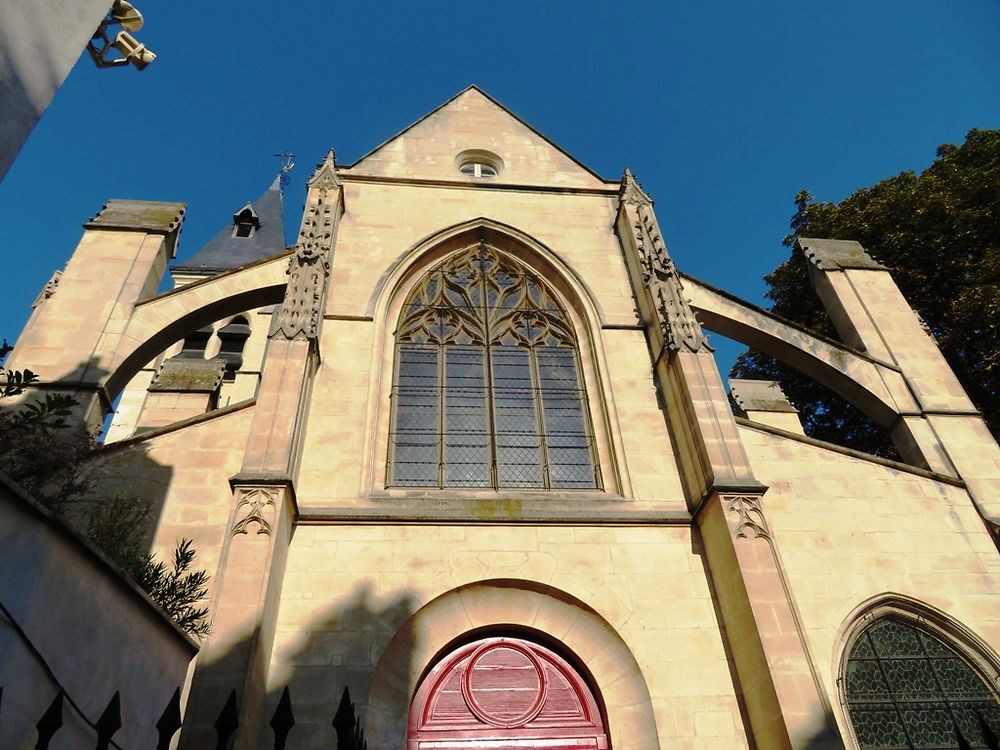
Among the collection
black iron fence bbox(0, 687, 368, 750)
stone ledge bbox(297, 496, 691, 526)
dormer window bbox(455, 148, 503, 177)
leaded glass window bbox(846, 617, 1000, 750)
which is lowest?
black iron fence bbox(0, 687, 368, 750)

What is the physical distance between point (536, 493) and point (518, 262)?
4297 millimetres

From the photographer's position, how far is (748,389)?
11.4m

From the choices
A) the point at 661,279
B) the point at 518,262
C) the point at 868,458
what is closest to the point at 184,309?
the point at 518,262

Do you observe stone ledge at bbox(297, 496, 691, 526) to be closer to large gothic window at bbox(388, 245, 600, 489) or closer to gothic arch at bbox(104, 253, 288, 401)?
large gothic window at bbox(388, 245, 600, 489)


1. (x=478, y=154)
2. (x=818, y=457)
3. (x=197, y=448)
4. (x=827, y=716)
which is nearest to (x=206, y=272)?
(x=478, y=154)

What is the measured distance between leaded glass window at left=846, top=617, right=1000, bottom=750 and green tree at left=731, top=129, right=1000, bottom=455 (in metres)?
7.97

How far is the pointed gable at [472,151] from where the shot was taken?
1162cm

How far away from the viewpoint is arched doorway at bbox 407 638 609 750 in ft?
19.3

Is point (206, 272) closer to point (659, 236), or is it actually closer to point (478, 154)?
point (478, 154)

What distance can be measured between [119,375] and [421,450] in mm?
3693

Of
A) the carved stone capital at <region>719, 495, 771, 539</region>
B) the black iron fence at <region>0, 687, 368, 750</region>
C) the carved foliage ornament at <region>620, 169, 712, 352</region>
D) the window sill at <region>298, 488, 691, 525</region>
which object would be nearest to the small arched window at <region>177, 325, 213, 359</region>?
the carved foliage ornament at <region>620, 169, 712, 352</region>

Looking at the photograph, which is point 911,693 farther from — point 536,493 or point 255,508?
point 255,508

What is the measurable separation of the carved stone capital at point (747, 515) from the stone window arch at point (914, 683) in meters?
1.48

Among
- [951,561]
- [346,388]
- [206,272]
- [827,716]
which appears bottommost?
[827,716]
